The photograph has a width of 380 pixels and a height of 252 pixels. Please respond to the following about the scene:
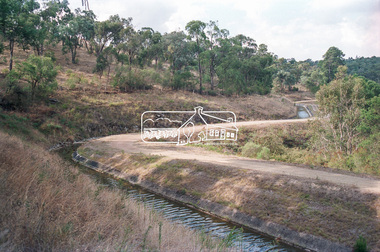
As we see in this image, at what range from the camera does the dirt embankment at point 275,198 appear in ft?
38.4

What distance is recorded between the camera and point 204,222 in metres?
14.2

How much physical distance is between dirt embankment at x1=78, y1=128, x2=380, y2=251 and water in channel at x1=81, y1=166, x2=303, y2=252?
561mm

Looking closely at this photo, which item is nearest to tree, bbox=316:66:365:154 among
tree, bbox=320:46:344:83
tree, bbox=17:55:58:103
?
tree, bbox=17:55:58:103

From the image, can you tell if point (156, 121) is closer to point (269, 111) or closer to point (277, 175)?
point (269, 111)

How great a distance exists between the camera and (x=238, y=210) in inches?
585

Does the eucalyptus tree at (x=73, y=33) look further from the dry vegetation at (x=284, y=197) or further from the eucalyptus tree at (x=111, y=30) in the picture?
the dry vegetation at (x=284, y=197)

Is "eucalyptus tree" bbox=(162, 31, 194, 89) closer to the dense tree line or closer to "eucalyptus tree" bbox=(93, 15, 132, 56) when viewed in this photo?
the dense tree line

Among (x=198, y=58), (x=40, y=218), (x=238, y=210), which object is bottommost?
(x=238, y=210)

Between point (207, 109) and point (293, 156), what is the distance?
95.5 feet

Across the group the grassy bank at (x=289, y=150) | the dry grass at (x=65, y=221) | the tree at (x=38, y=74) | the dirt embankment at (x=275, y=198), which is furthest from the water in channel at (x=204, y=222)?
the tree at (x=38, y=74)

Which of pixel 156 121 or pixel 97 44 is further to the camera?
pixel 97 44

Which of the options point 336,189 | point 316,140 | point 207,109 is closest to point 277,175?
point 336,189

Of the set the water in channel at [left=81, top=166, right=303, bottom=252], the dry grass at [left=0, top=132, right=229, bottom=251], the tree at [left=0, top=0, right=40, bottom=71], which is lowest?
the water in channel at [left=81, top=166, right=303, bottom=252]

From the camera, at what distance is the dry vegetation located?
11.7 meters
